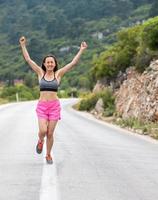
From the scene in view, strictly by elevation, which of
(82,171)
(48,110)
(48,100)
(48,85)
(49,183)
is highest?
(48,85)

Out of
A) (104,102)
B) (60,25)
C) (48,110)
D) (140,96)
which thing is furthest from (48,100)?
(60,25)

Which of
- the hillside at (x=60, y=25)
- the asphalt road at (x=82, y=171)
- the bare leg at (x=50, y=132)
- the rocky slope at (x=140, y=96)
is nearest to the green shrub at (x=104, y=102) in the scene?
the rocky slope at (x=140, y=96)

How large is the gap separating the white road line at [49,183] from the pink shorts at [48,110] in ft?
2.82

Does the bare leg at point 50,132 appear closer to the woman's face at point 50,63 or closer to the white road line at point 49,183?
the white road line at point 49,183

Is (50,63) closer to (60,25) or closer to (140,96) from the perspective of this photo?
(140,96)

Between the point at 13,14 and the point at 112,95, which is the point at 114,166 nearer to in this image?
the point at 112,95

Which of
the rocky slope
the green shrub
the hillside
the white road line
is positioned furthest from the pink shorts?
the hillside

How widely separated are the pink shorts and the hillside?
8848cm

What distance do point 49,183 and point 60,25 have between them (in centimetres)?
12038

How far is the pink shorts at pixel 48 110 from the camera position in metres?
10.4

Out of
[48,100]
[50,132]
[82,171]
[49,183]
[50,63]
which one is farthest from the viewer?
[50,132]

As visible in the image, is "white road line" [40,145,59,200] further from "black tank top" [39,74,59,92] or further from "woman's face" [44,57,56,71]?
"woman's face" [44,57,56,71]

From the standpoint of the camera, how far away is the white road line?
7.79 meters

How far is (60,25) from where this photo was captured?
127875mm
